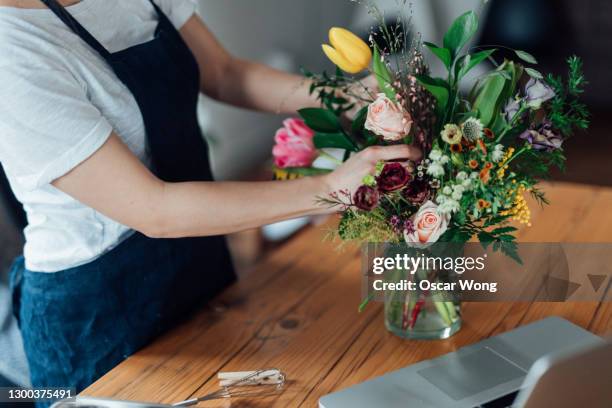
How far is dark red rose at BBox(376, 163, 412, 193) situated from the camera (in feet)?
3.49

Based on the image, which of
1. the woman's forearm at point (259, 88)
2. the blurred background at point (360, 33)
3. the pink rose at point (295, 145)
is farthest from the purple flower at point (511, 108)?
the blurred background at point (360, 33)

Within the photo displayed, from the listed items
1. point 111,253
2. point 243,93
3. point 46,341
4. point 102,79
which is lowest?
point 46,341

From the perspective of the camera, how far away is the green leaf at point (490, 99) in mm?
1108

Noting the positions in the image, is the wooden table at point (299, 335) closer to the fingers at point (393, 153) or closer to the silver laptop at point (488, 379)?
the silver laptop at point (488, 379)

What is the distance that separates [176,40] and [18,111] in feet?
1.47

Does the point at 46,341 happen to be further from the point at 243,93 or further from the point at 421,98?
the point at 421,98

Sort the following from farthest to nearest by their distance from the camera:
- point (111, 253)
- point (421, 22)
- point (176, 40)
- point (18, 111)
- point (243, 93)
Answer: point (421, 22)
point (243, 93)
point (176, 40)
point (111, 253)
point (18, 111)

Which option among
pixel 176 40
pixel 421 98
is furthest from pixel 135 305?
pixel 421 98

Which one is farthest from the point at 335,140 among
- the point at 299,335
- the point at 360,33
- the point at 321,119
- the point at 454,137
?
the point at 360,33

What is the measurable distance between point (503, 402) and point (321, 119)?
545 mm

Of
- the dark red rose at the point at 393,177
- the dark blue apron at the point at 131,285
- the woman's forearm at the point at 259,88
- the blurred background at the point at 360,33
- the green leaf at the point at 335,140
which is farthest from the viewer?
the blurred background at the point at 360,33

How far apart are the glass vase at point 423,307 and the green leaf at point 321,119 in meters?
0.27

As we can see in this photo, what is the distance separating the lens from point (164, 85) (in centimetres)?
143

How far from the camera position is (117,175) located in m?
1.19
